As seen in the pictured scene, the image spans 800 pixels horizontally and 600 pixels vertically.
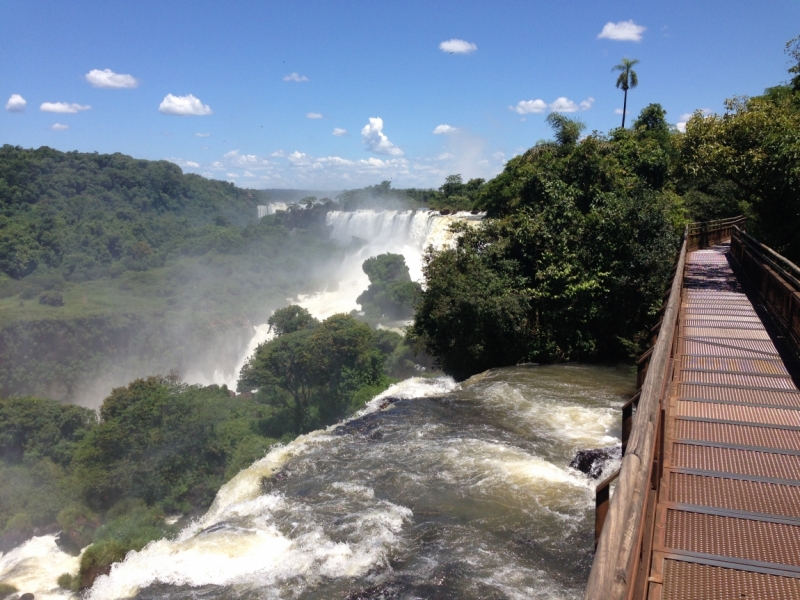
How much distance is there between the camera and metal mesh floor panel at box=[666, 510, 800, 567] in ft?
10.1

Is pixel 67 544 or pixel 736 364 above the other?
pixel 736 364

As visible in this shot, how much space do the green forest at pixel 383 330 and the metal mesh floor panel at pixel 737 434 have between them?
26.0 ft

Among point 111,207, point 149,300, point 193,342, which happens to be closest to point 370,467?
point 193,342

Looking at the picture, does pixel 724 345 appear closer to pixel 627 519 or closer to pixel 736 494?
pixel 736 494

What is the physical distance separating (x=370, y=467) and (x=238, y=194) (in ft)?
512

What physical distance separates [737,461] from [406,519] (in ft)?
13.5

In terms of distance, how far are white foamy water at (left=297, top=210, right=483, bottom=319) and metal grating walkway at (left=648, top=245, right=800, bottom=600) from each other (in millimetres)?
Answer: 37611

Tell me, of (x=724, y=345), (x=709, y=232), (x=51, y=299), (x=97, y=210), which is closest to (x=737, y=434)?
(x=724, y=345)

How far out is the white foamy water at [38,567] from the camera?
1881 centimetres

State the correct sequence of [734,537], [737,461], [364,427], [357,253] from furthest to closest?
[357,253] < [364,427] < [737,461] < [734,537]

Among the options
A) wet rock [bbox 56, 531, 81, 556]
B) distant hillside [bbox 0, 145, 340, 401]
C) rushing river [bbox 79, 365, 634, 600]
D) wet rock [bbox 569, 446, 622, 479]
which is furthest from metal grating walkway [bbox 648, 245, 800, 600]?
distant hillside [bbox 0, 145, 340, 401]

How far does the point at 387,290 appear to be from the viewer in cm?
5178

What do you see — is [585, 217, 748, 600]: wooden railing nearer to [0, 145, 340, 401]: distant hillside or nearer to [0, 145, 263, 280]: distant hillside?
[0, 145, 340, 401]: distant hillside

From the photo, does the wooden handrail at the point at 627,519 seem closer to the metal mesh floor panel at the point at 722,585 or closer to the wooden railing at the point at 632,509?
the wooden railing at the point at 632,509
